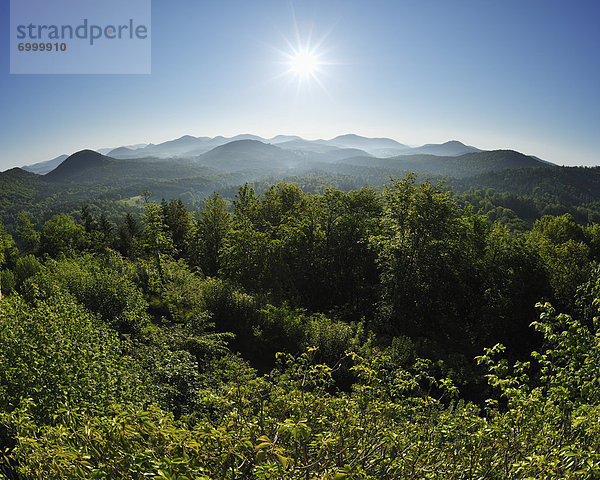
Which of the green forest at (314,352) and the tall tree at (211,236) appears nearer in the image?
the green forest at (314,352)

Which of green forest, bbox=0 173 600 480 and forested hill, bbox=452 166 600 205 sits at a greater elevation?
forested hill, bbox=452 166 600 205

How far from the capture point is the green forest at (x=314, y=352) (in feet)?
11.2

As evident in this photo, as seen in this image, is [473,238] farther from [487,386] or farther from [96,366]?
[96,366]

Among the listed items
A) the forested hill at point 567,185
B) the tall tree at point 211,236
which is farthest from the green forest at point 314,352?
the forested hill at point 567,185

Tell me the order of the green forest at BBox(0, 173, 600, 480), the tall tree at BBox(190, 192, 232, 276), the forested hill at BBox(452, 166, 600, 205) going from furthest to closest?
1. the forested hill at BBox(452, 166, 600, 205)
2. the tall tree at BBox(190, 192, 232, 276)
3. the green forest at BBox(0, 173, 600, 480)

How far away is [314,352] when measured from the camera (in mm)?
10117

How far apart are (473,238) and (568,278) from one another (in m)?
5.88

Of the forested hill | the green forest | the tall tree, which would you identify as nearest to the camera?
the green forest

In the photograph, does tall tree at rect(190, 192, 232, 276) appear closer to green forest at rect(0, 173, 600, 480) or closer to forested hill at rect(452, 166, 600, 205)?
green forest at rect(0, 173, 600, 480)

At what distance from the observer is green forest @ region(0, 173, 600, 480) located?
3.41 meters

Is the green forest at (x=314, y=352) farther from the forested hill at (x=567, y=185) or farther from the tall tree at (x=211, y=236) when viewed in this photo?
the forested hill at (x=567, y=185)

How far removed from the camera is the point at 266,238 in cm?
2052

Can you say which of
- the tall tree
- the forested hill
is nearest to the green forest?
the tall tree

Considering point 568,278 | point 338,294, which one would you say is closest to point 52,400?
point 338,294
